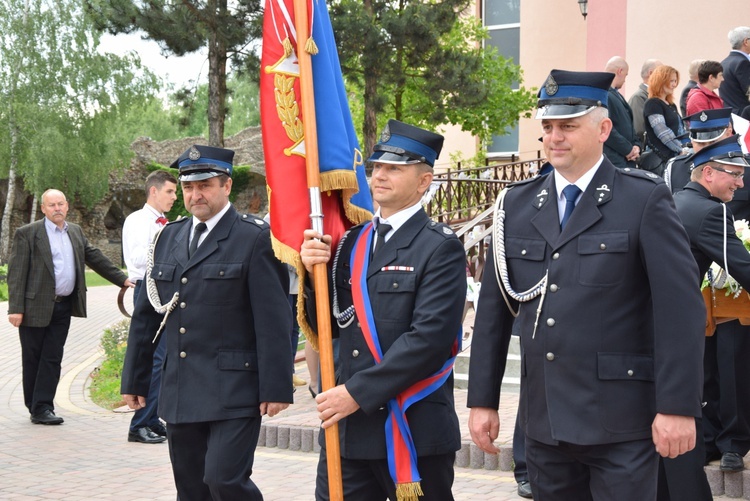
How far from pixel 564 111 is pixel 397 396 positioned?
1.34 metres

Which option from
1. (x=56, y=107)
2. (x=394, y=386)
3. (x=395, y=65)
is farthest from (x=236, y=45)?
(x=56, y=107)

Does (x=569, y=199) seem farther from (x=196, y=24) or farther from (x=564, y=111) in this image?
(x=196, y=24)

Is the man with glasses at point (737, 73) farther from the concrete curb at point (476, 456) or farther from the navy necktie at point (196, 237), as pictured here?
the navy necktie at point (196, 237)

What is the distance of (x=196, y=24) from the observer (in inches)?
865

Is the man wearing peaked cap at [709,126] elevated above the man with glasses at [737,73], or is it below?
below

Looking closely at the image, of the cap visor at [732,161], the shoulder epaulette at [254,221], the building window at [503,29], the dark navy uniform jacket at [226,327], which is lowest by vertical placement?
the dark navy uniform jacket at [226,327]

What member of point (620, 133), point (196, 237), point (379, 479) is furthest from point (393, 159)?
point (620, 133)

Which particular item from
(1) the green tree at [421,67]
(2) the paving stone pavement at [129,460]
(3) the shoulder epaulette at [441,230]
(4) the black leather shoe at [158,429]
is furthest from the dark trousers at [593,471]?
(1) the green tree at [421,67]

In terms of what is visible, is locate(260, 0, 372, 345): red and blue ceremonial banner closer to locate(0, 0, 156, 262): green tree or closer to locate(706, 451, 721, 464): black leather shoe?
locate(706, 451, 721, 464): black leather shoe

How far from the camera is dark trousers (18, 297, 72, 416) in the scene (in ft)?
33.9

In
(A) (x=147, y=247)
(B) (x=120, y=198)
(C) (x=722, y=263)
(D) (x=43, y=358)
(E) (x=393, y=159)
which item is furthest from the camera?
(B) (x=120, y=198)

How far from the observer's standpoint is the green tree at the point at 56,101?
1790 inches

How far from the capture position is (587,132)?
3729mm

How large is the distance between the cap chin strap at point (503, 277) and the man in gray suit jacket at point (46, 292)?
693cm
